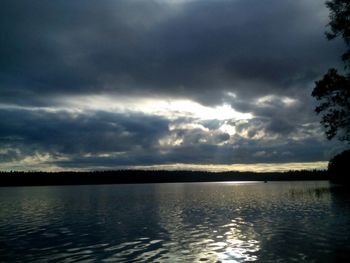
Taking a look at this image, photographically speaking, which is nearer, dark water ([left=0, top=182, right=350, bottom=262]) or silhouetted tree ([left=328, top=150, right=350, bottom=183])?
dark water ([left=0, top=182, right=350, bottom=262])

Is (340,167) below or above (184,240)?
above

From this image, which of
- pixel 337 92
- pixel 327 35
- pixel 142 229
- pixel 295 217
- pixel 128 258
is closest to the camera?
pixel 128 258

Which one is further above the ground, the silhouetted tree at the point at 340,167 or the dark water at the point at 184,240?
the silhouetted tree at the point at 340,167

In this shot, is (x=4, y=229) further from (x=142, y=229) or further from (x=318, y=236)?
(x=318, y=236)

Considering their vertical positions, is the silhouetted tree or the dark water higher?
the silhouetted tree

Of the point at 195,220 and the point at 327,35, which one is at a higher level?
the point at 327,35

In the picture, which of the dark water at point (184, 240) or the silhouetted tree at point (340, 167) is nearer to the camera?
the dark water at point (184, 240)

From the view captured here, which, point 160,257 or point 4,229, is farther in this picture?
point 4,229

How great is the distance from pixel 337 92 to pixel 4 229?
1536 inches

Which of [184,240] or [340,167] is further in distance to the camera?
[340,167]

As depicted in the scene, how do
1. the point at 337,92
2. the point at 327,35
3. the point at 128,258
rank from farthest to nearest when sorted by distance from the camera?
1. the point at 337,92
2. the point at 327,35
3. the point at 128,258

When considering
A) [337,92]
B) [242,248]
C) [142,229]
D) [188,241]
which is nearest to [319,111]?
[337,92]

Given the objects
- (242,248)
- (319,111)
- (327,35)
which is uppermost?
(327,35)

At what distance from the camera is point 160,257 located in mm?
25922
